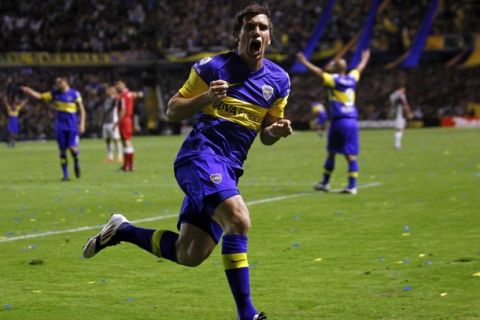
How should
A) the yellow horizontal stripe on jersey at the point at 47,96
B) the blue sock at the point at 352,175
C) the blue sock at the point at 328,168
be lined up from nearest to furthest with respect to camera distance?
1. the blue sock at the point at 352,175
2. the blue sock at the point at 328,168
3. the yellow horizontal stripe on jersey at the point at 47,96

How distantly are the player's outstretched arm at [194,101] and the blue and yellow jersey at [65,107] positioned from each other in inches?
656

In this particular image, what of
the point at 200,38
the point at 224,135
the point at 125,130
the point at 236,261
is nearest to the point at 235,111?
the point at 224,135

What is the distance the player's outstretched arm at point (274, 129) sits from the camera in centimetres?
780

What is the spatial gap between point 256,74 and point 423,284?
239 cm

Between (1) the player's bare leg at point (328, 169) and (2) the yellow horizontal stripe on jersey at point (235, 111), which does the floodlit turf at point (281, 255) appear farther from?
(2) the yellow horizontal stripe on jersey at point (235, 111)

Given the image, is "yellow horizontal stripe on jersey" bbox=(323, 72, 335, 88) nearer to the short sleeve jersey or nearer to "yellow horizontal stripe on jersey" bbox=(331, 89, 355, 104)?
"yellow horizontal stripe on jersey" bbox=(331, 89, 355, 104)

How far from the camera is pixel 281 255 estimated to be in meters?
11.0

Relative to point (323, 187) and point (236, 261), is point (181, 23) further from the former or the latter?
point (236, 261)

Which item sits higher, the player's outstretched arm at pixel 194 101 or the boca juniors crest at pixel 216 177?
the player's outstretched arm at pixel 194 101

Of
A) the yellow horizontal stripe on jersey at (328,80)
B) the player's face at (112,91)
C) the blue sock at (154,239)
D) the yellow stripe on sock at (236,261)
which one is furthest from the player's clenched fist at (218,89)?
the player's face at (112,91)

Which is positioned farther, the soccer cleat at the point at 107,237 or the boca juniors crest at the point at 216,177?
the soccer cleat at the point at 107,237

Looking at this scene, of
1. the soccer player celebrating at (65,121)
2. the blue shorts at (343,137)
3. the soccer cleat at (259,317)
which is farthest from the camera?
the soccer player celebrating at (65,121)

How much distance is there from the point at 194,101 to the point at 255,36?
678 millimetres

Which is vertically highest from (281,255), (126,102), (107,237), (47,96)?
(107,237)
